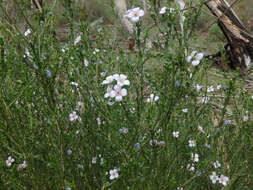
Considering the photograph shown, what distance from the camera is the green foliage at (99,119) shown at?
1376 millimetres

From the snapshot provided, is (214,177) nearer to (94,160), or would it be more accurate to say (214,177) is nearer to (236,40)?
(94,160)

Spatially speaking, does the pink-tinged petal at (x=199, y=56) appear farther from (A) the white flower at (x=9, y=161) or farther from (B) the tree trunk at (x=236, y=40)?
(B) the tree trunk at (x=236, y=40)

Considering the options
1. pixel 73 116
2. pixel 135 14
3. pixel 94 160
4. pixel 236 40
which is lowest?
pixel 236 40

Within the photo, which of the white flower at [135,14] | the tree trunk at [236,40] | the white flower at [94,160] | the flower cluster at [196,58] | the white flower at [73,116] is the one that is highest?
the white flower at [135,14]

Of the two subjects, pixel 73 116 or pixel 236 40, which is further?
pixel 236 40

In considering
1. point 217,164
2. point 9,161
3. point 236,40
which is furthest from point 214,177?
point 236,40

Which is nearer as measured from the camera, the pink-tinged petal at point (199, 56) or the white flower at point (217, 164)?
the pink-tinged petal at point (199, 56)

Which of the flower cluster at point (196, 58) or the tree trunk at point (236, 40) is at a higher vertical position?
the flower cluster at point (196, 58)

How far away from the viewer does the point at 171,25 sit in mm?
1415

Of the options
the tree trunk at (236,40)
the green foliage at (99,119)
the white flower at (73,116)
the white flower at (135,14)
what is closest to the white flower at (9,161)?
the green foliage at (99,119)

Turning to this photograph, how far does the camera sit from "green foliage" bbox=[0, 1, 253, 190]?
1376 millimetres

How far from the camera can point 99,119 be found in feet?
6.56

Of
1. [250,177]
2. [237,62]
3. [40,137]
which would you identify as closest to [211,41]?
[237,62]

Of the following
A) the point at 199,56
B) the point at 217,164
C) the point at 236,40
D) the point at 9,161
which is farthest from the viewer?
the point at 236,40
